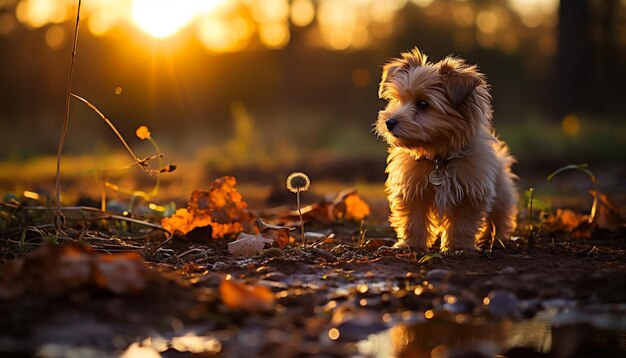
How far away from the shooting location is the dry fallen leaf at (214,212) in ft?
19.0

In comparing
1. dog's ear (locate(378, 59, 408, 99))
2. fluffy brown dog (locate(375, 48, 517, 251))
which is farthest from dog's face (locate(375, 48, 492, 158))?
dog's ear (locate(378, 59, 408, 99))

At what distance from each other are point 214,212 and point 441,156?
71.0 inches

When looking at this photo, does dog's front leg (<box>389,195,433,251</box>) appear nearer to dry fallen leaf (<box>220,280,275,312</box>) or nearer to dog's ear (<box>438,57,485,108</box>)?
dog's ear (<box>438,57,485,108</box>)

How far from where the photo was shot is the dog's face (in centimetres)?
557

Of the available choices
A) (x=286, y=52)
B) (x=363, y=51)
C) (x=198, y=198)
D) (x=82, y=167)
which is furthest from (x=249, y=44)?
(x=198, y=198)

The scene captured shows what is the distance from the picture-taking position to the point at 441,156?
5684 mm

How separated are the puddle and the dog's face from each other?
2.18m

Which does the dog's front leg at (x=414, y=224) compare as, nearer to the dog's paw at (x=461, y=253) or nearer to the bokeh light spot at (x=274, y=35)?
the dog's paw at (x=461, y=253)

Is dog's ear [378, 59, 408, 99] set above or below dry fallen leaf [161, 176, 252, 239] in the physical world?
above

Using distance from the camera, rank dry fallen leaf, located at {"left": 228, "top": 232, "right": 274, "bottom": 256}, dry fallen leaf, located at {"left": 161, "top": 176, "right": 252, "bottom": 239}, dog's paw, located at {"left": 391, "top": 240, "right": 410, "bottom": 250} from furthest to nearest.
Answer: dry fallen leaf, located at {"left": 161, "top": 176, "right": 252, "bottom": 239}, dog's paw, located at {"left": 391, "top": 240, "right": 410, "bottom": 250}, dry fallen leaf, located at {"left": 228, "top": 232, "right": 274, "bottom": 256}

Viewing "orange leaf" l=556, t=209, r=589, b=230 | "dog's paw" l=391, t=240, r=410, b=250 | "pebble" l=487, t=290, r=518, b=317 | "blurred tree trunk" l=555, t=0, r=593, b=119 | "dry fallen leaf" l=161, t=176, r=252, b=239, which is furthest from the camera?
"blurred tree trunk" l=555, t=0, r=593, b=119

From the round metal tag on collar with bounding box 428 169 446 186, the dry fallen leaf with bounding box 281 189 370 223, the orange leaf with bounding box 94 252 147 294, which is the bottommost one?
the dry fallen leaf with bounding box 281 189 370 223

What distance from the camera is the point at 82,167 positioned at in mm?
16562

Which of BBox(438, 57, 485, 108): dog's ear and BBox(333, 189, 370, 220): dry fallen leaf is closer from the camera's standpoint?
BBox(438, 57, 485, 108): dog's ear
